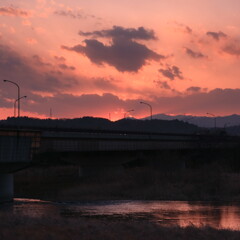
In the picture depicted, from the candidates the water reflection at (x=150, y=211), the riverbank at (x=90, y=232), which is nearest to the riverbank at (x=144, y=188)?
the water reflection at (x=150, y=211)

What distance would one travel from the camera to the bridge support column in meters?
65.7

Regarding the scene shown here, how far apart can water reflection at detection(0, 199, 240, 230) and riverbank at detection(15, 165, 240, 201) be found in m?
8.23

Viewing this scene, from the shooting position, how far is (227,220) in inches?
1853

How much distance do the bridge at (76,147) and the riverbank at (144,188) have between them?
6.39m

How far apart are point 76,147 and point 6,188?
27842 millimetres

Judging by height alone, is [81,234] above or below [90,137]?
below

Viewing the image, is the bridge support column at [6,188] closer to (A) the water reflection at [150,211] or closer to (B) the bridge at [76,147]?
(B) the bridge at [76,147]

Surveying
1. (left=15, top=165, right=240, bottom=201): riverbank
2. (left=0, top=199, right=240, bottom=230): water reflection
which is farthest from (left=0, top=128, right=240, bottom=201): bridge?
(left=15, top=165, right=240, bottom=201): riverbank

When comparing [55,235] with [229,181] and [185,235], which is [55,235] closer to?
[185,235]

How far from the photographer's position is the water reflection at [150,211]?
46.2 metres

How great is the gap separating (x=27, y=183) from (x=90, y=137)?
15.8m

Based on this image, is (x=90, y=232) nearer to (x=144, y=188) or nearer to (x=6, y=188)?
(x=6, y=188)

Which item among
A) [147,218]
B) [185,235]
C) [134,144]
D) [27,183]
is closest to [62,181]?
[27,183]

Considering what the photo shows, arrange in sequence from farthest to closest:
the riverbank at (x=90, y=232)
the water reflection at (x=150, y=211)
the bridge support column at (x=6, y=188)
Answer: the bridge support column at (x=6, y=188) < the water reflection at (x=150, y=211) < the riverbank at (x=90, y=232)
